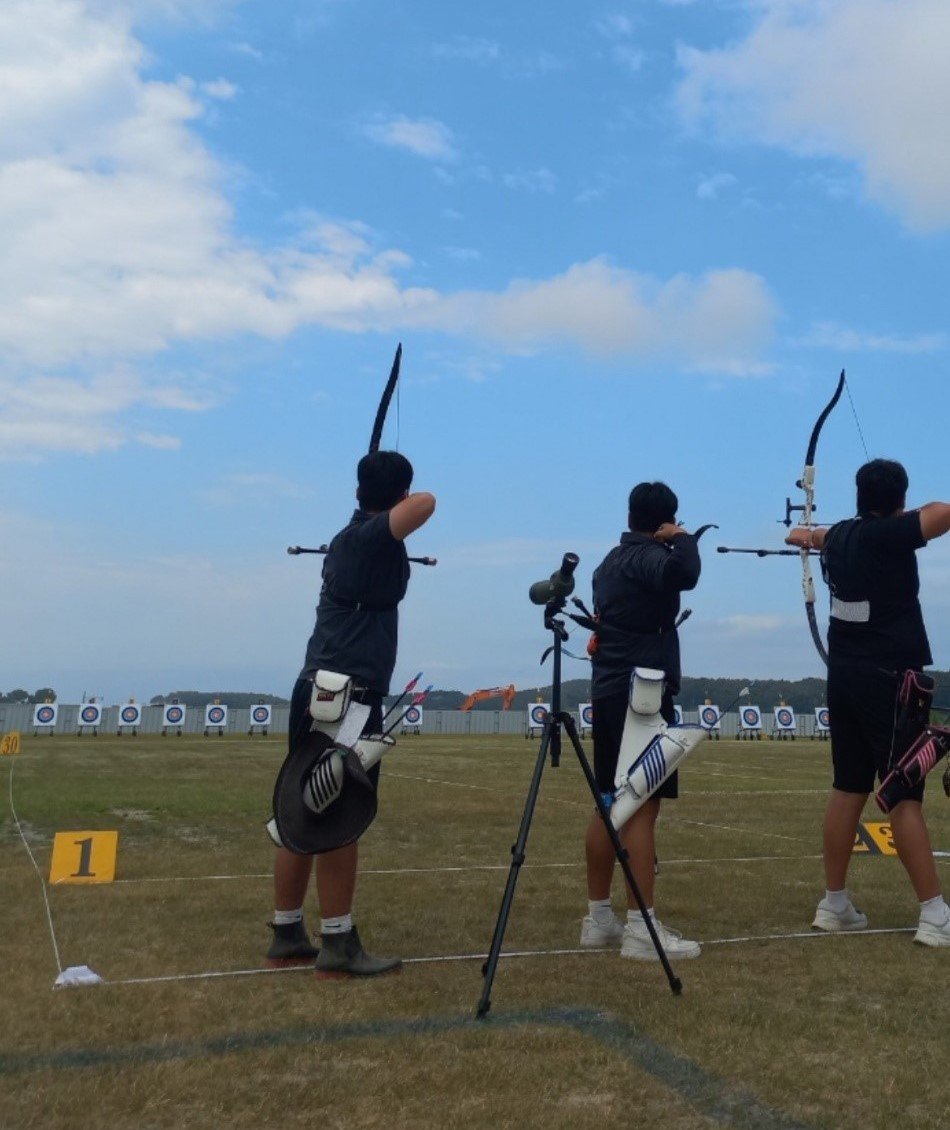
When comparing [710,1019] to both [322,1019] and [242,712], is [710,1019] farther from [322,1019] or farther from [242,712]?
[242,712]

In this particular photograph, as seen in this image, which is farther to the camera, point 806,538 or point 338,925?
point 806,538

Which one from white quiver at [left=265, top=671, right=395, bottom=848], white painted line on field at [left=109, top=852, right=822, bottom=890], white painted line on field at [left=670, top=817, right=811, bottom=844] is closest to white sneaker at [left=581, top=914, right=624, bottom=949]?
white quiver at [left=265, top=671, right=395, bottom=848]

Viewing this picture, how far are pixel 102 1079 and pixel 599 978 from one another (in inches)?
74.1

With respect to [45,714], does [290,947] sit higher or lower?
higher

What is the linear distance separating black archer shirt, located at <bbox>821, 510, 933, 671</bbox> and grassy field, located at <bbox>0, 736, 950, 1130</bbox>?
129cm

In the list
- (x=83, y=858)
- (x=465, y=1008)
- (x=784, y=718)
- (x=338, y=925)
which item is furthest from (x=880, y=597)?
(x=784, y=718)

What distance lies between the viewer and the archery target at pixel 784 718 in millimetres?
54772

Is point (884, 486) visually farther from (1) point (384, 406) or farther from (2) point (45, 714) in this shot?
(2) point (45, 714)

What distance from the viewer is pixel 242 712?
178 feet

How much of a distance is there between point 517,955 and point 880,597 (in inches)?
93.3

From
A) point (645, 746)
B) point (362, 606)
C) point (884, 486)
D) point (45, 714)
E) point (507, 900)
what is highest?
point (884, 486)

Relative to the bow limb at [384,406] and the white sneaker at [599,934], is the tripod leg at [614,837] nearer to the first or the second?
the white sneaker at [599,934]

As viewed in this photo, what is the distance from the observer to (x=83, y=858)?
6152 mm

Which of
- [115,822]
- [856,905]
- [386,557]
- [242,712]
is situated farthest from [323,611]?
[242,712]
